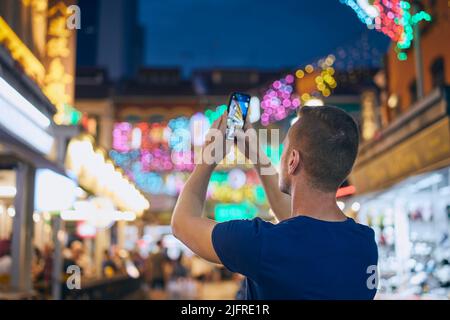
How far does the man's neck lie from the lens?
184 centimetres

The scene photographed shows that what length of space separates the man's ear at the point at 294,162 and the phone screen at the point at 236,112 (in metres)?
0.25

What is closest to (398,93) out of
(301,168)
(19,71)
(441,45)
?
(441,45)

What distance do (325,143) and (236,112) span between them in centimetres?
38

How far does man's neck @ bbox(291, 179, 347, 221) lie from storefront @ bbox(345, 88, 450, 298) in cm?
701

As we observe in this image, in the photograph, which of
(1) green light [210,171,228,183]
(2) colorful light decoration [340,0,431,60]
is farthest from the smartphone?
(1) green light [210,171,228,183]

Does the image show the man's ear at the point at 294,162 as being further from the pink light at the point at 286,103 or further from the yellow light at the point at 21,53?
the pink light at the point at 286,103

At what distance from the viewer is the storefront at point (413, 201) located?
9.70m

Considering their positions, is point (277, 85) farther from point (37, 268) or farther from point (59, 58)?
point (37, 268)

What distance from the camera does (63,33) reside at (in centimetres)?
1152

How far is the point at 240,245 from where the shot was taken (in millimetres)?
1668

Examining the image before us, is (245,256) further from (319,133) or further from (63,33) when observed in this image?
(63,33)

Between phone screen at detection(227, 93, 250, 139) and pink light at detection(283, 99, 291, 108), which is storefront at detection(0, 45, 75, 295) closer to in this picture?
phone screen at detection(227, 93, 250, 139)

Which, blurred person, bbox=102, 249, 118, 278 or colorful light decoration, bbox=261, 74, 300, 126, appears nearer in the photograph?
blurred person, bbox=102, 249, 118, 278

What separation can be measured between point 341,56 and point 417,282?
5.83 m
